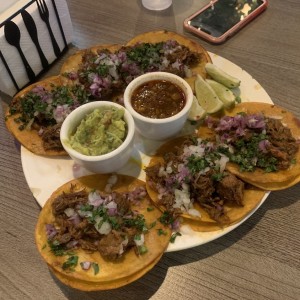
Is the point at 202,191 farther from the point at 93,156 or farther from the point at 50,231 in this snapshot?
the point at 50,231

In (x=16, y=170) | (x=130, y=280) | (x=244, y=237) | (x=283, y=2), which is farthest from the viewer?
(x=283, y=2)

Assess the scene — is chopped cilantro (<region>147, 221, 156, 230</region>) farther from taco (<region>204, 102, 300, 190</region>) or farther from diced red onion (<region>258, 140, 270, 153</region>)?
diced red onion (<region>258, 140, 270, 153</region>)

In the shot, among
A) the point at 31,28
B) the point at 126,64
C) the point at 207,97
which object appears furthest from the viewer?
the point at 31,28

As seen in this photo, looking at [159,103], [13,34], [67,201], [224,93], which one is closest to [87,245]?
[67,201]

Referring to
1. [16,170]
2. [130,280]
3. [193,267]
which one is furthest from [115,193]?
[16,170]

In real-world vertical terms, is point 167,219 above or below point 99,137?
below

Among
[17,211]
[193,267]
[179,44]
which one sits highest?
[179,44]

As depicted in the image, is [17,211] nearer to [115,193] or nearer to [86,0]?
[115,193]
